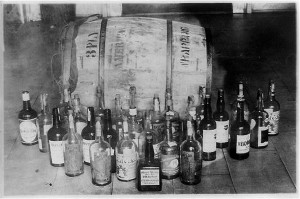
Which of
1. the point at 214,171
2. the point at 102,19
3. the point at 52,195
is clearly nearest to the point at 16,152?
the point at 52,195

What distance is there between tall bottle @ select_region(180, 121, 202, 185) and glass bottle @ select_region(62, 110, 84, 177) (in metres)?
0.56

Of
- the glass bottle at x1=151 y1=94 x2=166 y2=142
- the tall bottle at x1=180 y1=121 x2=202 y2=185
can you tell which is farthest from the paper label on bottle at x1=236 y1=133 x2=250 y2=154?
the glass bottle at x1=151 y1=94 x2=166 y2=142

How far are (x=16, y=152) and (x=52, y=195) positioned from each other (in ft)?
2.11

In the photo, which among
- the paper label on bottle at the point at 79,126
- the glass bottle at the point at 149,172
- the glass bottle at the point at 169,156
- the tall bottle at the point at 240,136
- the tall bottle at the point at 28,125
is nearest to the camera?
the glass bottle at the point at 149,172

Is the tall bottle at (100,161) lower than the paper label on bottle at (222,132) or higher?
lower

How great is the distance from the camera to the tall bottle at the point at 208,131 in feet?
8.67

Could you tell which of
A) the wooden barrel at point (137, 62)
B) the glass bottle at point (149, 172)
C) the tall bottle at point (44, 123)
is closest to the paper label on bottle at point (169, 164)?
the glass bottle at point (149, 172)

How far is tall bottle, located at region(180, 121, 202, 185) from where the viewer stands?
2.39m

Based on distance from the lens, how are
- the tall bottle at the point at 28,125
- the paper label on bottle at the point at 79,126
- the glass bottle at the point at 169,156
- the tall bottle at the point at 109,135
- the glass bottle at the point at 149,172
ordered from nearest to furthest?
the glass bottle at the point at 149,172 < the glass bottle at the point at 169,156 < the tall bottle at the point at 109,135 < the paper label on bottle at the point at 79,126 < the tall bottle at the point at 28,125

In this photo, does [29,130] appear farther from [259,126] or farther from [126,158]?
[259,126]

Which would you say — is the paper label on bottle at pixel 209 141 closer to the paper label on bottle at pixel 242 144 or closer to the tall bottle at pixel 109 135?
the paper label on bottle at pixel 242 144

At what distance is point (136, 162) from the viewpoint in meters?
2.45

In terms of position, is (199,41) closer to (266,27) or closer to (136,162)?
(136,162)

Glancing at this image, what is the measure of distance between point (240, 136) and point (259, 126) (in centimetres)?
23
